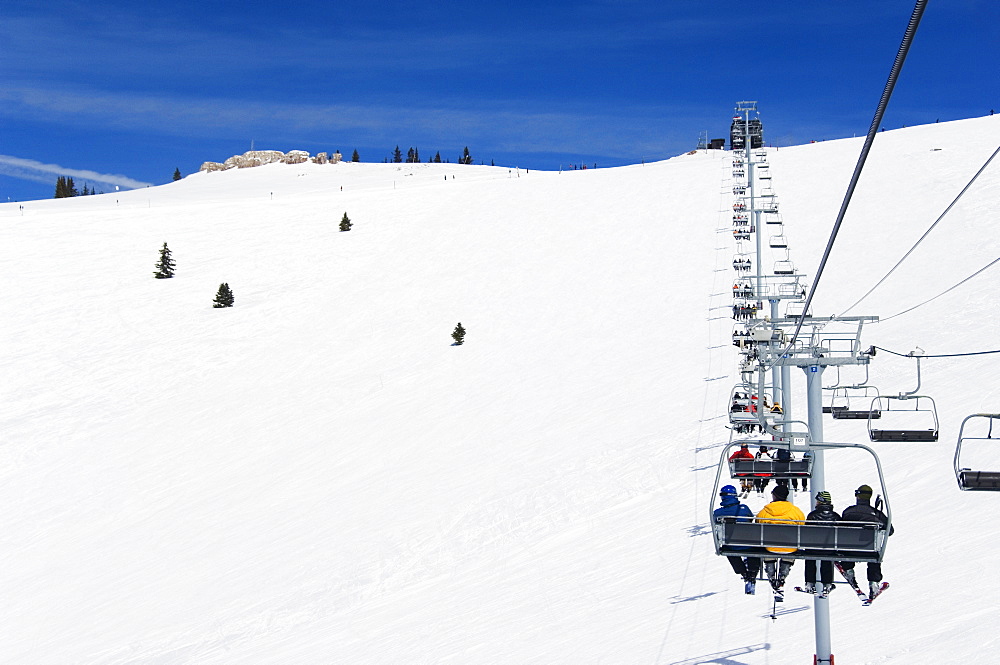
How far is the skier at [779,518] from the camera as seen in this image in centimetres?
842

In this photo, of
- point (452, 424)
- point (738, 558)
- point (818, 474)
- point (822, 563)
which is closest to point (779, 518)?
point (822, 563)

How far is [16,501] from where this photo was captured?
103ft

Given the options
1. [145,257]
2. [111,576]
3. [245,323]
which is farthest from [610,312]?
[145,257]

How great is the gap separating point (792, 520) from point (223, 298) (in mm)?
44409

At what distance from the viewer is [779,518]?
8.62 meters

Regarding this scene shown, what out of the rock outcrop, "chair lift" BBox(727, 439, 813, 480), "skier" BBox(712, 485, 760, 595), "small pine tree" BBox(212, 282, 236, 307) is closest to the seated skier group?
"skier" BBox(712, 485, 760, 595)

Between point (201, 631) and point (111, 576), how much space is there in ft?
20.1

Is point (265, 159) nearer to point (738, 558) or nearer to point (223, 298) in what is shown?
point (223, 298)

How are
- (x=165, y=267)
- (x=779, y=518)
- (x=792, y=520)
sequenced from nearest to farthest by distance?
(x=792, y=520) → (x=779, y=518) → (x=165, y=267)

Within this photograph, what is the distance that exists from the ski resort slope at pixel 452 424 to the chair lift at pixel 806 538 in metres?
3.85

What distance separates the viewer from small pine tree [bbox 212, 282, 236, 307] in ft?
161

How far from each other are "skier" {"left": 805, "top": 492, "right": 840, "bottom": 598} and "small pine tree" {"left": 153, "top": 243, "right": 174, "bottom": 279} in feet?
167

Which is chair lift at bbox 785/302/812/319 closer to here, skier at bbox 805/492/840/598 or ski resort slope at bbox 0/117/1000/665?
ski resort slope at bbox 0/117/1000/665

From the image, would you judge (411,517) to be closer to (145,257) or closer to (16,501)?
(16,501)
